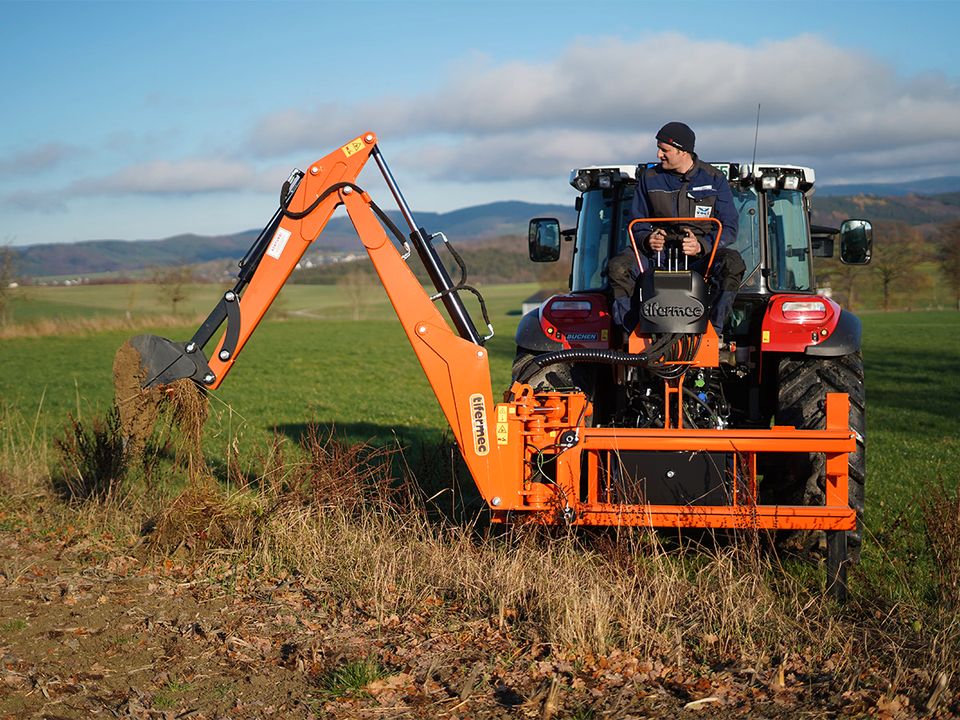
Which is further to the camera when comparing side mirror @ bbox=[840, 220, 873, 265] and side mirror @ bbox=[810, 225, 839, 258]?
side mirror @ bbox=[810, 225, 839, 258]

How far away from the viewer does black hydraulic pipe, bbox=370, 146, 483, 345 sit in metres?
5.77

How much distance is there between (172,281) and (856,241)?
45.6 meters

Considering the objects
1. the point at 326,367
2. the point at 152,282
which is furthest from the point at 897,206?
the point at 326,367

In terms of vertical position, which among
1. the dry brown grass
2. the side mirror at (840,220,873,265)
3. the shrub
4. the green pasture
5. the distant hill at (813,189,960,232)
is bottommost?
the green pasture

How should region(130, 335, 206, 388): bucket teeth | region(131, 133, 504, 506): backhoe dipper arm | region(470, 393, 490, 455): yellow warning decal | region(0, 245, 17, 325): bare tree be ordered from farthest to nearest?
region(0, 245, 17, 325): bare tree → region(130, 335, 206, 388): bucket teeth → region(131, 133, 504, 506): backhoe dipper arm → region(470, 393, 490, 455): yellow warning decal

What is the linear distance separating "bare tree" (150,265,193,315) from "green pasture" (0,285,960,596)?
6744mm

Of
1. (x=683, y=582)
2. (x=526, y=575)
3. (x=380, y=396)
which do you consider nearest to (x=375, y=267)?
Answer: (x=526, y=575)

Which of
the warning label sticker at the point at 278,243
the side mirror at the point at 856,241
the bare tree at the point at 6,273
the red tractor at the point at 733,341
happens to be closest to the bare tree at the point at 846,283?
the bare tree at the point at 6,273

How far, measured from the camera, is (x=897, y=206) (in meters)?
163

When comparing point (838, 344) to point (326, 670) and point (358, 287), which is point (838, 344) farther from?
point (358, 287)

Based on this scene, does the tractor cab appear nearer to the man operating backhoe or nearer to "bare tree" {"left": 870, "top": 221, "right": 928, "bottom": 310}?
the man operating backhoe

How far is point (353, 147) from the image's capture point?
5.83 metres

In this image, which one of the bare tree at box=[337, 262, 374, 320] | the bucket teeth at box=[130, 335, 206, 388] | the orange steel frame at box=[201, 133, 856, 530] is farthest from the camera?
the bare tree at box=[337, 262, 374, 320]

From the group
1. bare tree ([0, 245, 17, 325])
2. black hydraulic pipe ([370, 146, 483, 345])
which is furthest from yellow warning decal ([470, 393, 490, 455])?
bare tree ([0, 245, 17, 325])
